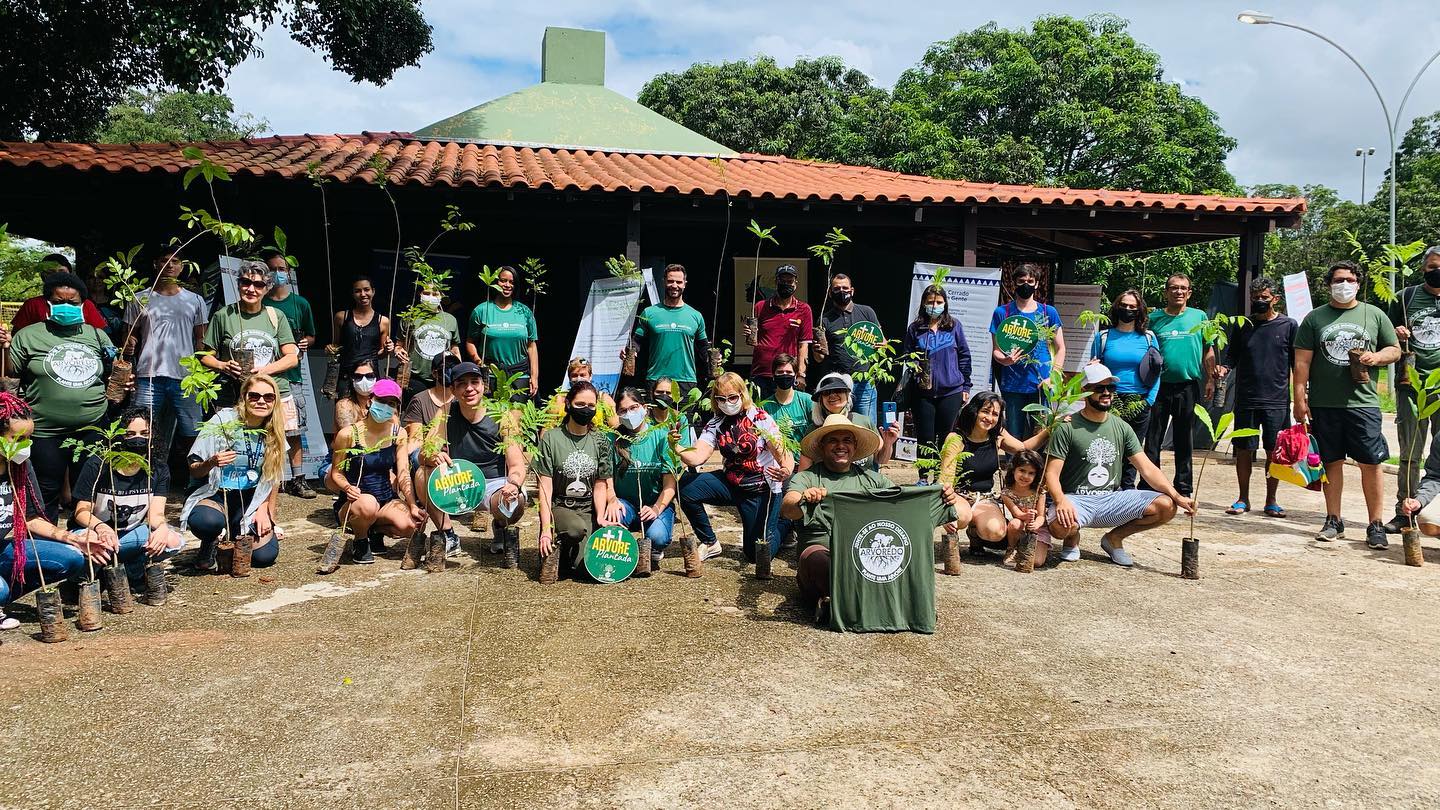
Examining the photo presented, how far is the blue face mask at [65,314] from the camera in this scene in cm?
534

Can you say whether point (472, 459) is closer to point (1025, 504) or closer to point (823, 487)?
point (823, 487)

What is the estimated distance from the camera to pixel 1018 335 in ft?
25.4

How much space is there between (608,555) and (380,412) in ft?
5.81

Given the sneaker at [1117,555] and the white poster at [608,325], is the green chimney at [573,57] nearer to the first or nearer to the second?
the white poster at [608,325]

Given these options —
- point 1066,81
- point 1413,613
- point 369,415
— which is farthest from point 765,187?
point 1066,81

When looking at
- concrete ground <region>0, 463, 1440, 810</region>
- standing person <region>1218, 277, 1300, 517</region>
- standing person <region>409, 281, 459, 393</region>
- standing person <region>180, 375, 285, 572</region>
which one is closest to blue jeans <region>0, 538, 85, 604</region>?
concrete ground <region>0, 463, 1440, 810</region>

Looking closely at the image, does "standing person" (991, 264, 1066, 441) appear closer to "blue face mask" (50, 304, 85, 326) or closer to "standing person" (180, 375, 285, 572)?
"standing person" (180, 375, 285, 572)

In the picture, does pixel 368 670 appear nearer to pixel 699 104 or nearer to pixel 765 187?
pixel 765 187

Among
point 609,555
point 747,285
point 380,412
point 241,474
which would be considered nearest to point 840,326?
point 609,555

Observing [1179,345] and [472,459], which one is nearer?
[472,459]

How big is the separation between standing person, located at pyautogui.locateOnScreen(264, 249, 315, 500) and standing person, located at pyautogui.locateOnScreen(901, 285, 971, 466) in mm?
4663

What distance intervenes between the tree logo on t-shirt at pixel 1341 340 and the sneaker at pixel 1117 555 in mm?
2018

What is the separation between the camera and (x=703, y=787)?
3053 mm

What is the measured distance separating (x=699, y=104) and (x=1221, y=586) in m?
26.8
